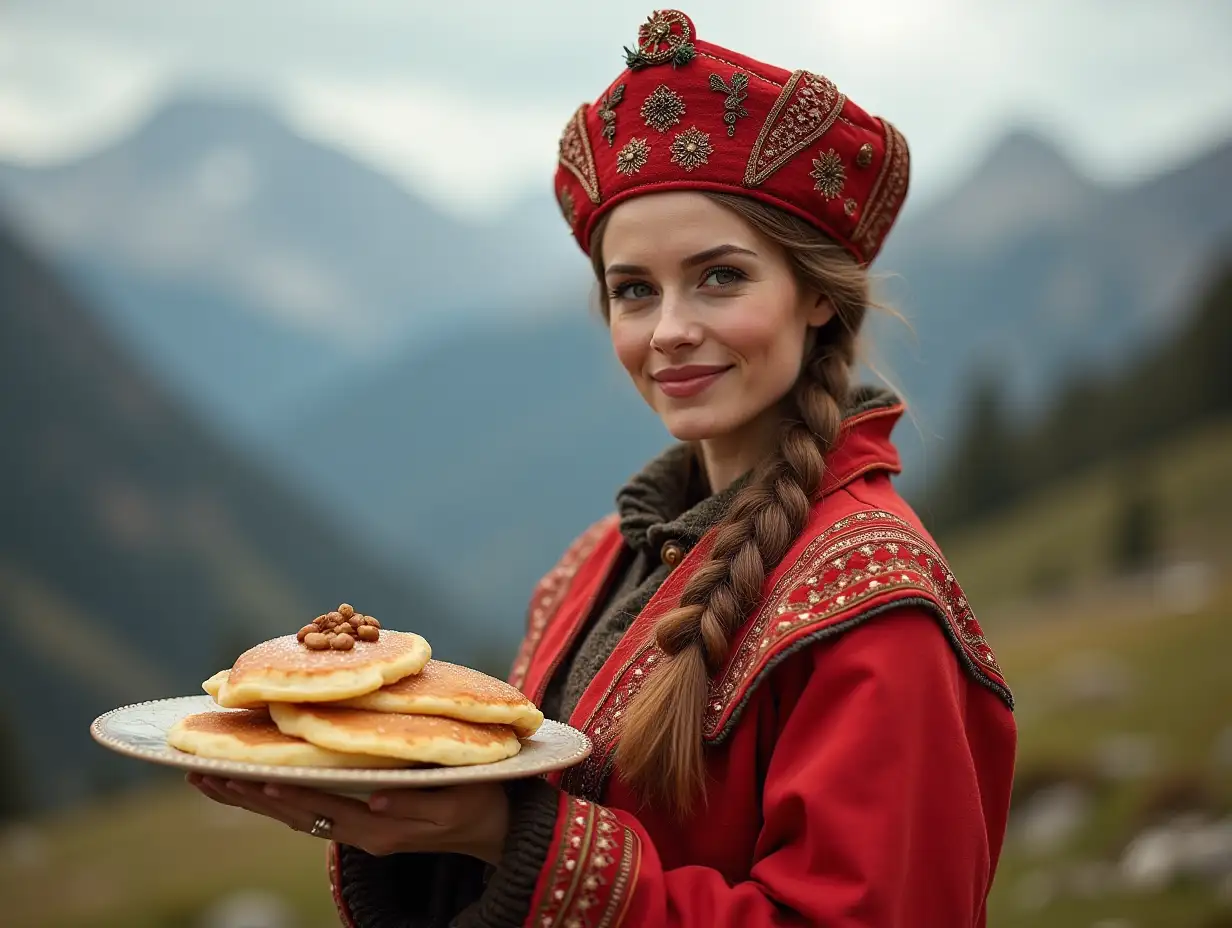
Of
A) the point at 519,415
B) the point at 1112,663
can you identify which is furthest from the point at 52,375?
the point at 1112,663

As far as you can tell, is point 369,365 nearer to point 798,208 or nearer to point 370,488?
point 370,488

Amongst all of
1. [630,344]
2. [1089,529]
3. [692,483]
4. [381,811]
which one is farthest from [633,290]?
[1089,529]

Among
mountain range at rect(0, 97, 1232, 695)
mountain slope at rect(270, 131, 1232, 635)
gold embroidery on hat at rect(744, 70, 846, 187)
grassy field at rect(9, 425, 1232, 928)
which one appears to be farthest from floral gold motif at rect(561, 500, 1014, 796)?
mountain range at rect(0, 97, 1232, 695)

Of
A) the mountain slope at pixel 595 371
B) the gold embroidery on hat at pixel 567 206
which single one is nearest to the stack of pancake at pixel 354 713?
the gold embroidery on hat at pixel 567 206

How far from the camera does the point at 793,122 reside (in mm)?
2689

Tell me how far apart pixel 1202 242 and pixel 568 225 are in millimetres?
80451

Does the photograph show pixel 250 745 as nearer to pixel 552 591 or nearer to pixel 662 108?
pixel 552 591

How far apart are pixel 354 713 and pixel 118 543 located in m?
101

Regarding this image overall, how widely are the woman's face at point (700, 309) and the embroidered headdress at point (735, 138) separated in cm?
8

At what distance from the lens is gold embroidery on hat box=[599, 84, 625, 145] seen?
9.25ft

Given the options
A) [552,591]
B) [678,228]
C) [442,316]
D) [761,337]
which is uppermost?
[678,228]

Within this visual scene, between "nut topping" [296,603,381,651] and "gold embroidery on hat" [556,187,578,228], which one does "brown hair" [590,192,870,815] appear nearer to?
"gold embroidery on hat" [556,187,578,228]

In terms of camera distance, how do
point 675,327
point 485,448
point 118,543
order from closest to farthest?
point 675,327 < point 118,543 < point 485,448

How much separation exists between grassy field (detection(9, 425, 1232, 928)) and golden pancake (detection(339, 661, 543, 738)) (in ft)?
28.0
